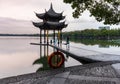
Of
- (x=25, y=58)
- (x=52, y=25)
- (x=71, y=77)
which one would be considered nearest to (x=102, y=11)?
(x=71, y=77)

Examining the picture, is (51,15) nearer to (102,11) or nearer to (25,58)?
(25,58)

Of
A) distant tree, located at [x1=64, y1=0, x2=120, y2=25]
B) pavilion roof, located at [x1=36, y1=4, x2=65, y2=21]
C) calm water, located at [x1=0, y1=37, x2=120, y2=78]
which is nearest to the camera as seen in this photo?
distant tree, located at [x1=64, y1=0, x2=120, y2=25]

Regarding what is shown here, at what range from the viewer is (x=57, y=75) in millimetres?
7527

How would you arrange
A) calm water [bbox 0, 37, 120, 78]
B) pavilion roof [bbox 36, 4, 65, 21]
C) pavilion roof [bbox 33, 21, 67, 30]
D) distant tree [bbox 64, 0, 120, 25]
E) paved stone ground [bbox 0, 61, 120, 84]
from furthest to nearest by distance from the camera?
pavilion roof [bbox 36, 4, 65, 21], pavilion roof [bbox 33, 21, 67, 30], calm water [bbox 0, 37, 120, 78], distant tree [bbox 64, 0, 120, 25], paved stone ground [bbox 0, 61, 120, 84]

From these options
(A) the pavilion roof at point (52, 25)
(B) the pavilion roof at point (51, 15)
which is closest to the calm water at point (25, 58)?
(A) the pavilion roof at point (52, 25)

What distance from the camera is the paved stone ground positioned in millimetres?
6707

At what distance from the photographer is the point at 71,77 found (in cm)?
722

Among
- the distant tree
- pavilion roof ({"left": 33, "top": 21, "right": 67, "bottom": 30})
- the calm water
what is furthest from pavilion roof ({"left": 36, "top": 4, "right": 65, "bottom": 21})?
the distant tree

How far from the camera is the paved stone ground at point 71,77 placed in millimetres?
6707

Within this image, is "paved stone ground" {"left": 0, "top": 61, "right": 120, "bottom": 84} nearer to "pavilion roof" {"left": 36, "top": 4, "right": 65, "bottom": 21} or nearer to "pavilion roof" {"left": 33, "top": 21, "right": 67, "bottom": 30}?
"pavilion roof" {"left": 33, "top": 21, "right": 67, "bottom": 30}

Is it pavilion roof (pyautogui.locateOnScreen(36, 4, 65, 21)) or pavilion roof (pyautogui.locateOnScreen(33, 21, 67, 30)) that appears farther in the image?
pavilion roof (pyautogui.locateOnScreen(36, 4, 65, 21))

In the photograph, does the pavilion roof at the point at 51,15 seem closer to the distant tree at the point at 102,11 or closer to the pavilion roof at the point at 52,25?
the pavilion roof at the point at 52,25

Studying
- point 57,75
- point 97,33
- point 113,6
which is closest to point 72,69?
point 57,75

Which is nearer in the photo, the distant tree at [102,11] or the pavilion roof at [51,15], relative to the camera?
the distant tree at [102,11]
